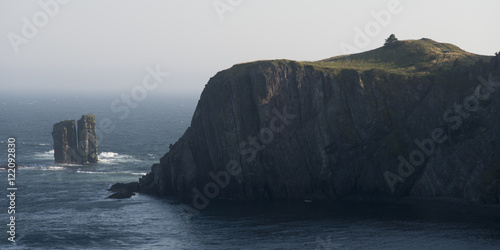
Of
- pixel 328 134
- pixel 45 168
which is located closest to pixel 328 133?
pixel 328 134

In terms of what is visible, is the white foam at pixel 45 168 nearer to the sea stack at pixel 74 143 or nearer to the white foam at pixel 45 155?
the sea stack at pixel 74 143

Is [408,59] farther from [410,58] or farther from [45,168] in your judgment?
[45,168]

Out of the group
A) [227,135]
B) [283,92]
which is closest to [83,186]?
[227,135]

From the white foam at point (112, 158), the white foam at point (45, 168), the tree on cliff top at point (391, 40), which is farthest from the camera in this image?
the white foam at point (112, 158)

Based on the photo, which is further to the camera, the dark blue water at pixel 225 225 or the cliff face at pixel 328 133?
the cliff face at pixel 328 133

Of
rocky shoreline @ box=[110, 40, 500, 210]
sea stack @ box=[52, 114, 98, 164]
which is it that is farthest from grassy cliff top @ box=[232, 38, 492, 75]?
sea stack @ box=[52, 114, 98, 164]

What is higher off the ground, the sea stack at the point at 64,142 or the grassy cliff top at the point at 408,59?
the grassy cliff top at the point at 408,59

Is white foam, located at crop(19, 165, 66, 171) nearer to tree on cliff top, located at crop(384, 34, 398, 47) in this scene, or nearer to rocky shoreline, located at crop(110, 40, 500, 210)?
rocky shoreline, located at crop(110, 40, 500, 210)

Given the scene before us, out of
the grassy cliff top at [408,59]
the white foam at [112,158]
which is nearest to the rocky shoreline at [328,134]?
the grassy cliff top at [408,59]
